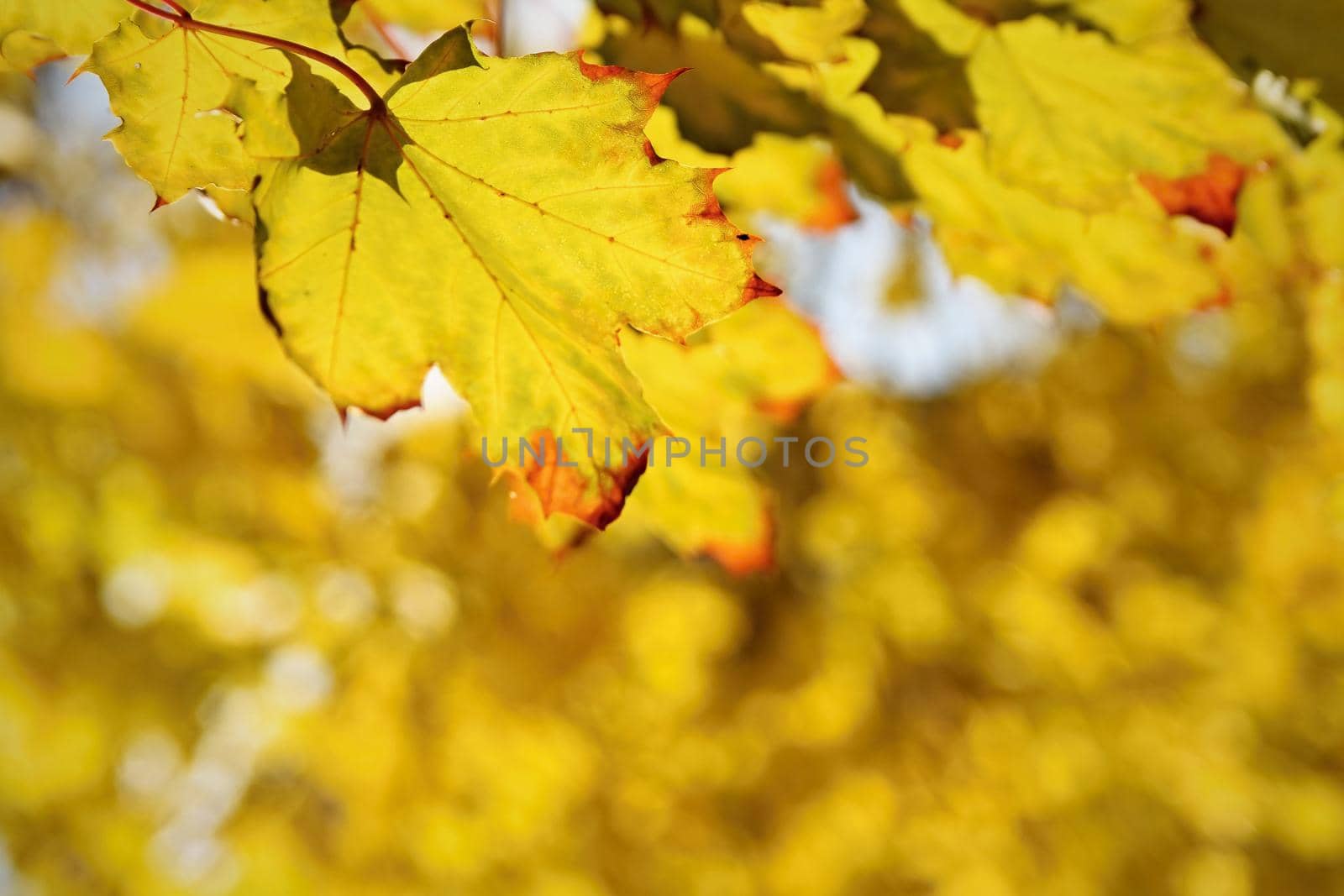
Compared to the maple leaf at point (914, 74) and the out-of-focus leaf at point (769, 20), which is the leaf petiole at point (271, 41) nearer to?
the out-of-focus leaf at point (769, 20)

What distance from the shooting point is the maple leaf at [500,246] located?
1.41ft

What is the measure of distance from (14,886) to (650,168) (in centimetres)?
284

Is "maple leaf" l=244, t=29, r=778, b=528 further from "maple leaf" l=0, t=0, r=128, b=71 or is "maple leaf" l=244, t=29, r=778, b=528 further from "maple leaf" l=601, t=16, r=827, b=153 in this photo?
"maple leaf" l=601, t=16, r=827, b=153

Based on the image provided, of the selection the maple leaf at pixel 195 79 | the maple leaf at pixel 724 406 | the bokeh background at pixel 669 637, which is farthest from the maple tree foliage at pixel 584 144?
the bokeh background at pixel 669 637

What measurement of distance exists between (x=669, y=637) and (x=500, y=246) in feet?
6.49

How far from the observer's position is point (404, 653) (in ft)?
6.95

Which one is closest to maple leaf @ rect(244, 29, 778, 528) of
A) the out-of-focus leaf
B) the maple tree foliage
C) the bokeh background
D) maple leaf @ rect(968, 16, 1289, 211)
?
the maple tree foliage

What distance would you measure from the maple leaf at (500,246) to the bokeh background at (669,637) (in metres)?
1.19

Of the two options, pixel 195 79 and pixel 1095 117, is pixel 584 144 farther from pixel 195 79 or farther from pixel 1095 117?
pixel 1095 117

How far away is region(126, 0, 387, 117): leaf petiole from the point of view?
0.42 m

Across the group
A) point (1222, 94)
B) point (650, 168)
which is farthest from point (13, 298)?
point (1222, 94)

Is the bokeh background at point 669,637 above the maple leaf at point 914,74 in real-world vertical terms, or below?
below

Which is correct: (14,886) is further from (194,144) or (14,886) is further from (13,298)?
(194,144)

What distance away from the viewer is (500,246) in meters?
0.47
